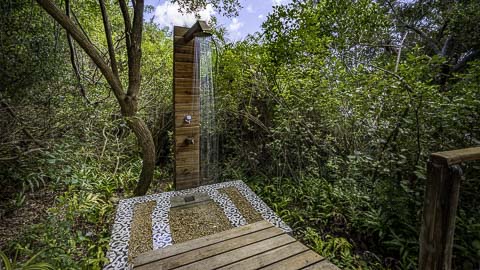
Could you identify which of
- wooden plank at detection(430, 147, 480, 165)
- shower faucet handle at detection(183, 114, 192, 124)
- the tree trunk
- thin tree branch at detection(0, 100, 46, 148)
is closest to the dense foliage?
thin tree branch at detection(0, 100, 46, 148)

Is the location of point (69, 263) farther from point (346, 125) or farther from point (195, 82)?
point (346, 125)

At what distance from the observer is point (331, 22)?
353cm

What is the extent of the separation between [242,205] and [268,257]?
1115 mm

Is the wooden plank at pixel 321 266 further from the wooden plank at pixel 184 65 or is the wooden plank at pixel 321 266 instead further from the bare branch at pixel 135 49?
the bare branch at pixel 135 49

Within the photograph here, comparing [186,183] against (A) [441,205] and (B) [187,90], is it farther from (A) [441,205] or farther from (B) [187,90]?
(A) [441,205]

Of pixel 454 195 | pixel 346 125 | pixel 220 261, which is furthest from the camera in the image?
pixel 346 125

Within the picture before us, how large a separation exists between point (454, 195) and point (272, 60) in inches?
102

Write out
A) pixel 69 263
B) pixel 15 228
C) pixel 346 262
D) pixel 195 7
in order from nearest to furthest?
pixel 69 263
pixel 346 262
pixel 15 228
pixel 195 7

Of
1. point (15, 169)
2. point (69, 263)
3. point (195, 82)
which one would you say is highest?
point (195, 82)

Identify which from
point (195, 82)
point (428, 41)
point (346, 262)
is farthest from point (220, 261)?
point (428, 41)

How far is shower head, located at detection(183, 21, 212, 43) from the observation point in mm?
2453

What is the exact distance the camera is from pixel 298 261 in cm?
164

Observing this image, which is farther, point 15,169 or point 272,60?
point 272,60

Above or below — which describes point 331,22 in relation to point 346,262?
above
